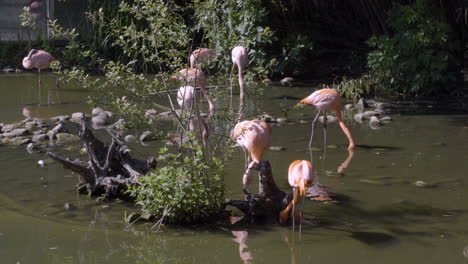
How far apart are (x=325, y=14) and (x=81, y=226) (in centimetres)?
858

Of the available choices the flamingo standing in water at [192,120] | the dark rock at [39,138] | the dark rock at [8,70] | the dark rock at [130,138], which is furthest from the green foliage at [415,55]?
the dark rock at [8,70]

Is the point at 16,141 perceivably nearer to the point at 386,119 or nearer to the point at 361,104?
the point at 386,119

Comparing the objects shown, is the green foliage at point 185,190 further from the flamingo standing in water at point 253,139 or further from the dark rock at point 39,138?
the dark rock at point 39,138

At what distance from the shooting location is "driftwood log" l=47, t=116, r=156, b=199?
5.03 meters

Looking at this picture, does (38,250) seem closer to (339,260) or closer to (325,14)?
(339,260)

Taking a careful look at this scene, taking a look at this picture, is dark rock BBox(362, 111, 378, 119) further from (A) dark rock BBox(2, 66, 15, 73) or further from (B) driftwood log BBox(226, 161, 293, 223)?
(A) dark rock BBox(2, 66, 15, 73)

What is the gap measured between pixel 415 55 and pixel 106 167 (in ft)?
18.4

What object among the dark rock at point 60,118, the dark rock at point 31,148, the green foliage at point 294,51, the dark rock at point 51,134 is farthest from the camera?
the green foliage at point 294,51

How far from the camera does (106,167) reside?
516cm

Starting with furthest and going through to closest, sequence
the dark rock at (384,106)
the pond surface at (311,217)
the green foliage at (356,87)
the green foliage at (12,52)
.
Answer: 1. the green foliage at (12,52)
2. the green foliage at (356,87)
3. the dark rock at (384,106)
4. the pond surface at (311,217)

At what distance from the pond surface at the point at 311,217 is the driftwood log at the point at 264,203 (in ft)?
0.46

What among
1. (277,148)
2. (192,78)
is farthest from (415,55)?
(192,78)

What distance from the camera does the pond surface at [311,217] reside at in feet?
13.1

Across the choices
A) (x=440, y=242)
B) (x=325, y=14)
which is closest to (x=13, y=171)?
(x=440, y=242)
